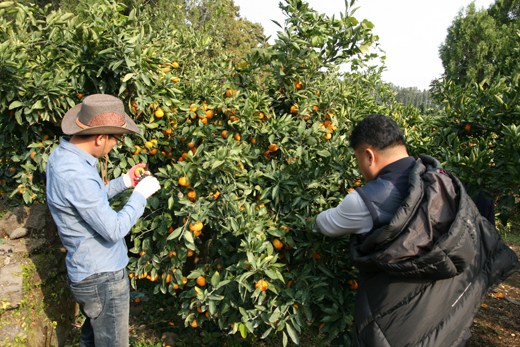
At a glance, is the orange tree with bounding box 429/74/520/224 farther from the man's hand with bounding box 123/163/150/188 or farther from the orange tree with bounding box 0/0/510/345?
the man's hand with bounding box 123/163/150/188

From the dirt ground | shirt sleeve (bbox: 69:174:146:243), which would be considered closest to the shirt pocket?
shirt sleeve (bbox: 69:174:146:243)

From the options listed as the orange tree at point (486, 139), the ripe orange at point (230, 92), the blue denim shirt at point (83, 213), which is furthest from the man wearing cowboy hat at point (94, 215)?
the orange tree at point (486, 139)

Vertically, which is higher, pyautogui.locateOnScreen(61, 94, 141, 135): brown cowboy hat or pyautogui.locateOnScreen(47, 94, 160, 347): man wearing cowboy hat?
pyautogui.locateOnScreen(61, 94, 141, 135): brown cowboy hat

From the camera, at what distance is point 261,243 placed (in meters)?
1.65

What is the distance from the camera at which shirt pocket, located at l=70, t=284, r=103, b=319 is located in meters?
1.61

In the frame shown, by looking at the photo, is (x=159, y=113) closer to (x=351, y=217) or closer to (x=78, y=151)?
(x=78, y=151)

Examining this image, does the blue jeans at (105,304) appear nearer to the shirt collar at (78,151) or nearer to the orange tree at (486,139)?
the shirt collar at (78,151)

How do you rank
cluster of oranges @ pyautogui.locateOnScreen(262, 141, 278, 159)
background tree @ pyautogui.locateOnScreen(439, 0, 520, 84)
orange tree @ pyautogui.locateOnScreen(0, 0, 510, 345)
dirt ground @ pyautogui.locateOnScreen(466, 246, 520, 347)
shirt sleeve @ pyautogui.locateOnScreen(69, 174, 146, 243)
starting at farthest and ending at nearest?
1. background tree @ pyautogui.locateOnScreen(439, 0, 520, 84)
2. dirt ground @ pyautogui.locateOnScreen(466, 246, 520, 347)
3. cluster of oranges @ pyautogui.locateOnScreen(262, 141, 278, 159)
4. orange tree @ pyautogui.locateOnScreen(0, 0, 510, 345)
5. shirt sleeve @ pyautogui.locateOnScreen(69, 174, 146, 243)

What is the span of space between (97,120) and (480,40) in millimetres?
12562

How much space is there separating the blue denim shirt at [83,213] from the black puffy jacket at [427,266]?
107 cm

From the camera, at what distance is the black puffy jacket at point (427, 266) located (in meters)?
1.19

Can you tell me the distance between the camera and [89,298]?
5.32ft

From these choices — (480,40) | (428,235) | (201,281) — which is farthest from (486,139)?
(480,40)

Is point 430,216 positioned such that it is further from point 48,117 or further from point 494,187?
point 48,117
